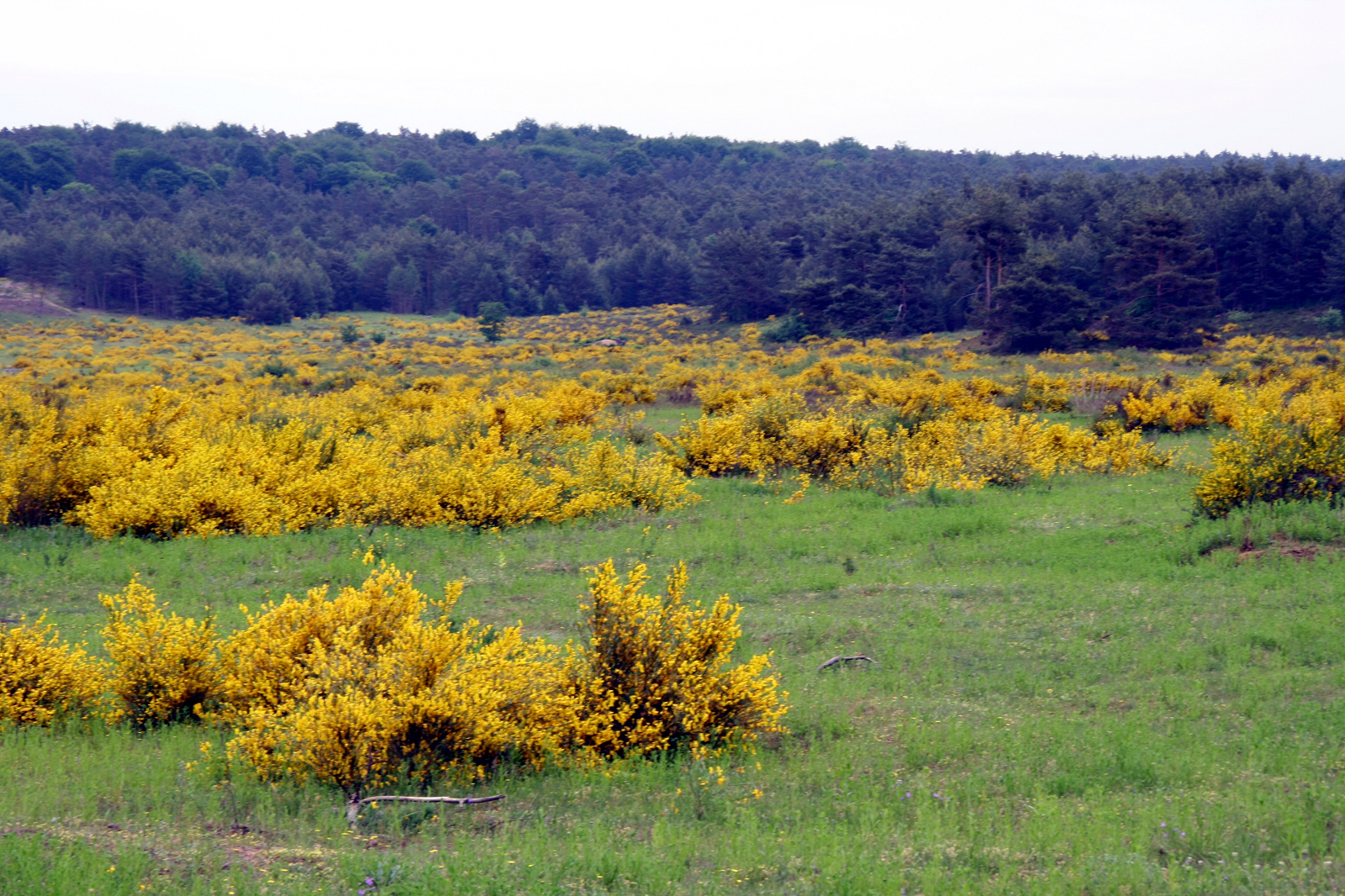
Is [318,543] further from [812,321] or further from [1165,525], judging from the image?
[812,321]

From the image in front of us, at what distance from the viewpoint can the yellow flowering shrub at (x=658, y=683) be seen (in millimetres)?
5277

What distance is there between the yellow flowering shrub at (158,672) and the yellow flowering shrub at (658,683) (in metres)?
2.22

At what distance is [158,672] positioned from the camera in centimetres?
580

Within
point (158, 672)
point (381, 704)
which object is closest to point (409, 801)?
point (381, 704)

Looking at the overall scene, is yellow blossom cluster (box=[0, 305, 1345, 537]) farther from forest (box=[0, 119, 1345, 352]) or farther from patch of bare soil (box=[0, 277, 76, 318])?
patch of bare soil (box=[0, 277, 76, 318])

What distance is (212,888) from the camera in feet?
11.8

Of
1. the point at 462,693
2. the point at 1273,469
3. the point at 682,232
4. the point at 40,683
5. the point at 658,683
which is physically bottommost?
the point at 40,683

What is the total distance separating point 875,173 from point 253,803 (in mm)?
127357

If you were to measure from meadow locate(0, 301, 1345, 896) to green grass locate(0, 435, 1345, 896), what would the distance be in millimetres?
21

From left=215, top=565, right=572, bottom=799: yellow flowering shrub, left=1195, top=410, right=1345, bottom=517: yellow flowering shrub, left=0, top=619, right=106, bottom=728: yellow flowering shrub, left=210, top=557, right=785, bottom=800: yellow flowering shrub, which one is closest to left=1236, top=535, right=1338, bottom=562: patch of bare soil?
left=1195, top=410, right=1345, bottom=517: yellow flowering shrub

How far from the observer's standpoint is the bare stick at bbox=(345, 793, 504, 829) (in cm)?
444

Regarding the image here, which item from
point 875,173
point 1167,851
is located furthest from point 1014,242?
point 875,173

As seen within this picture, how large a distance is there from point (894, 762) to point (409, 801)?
7.94 ft

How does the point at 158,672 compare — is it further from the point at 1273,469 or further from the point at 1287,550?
the point at 1273,469
